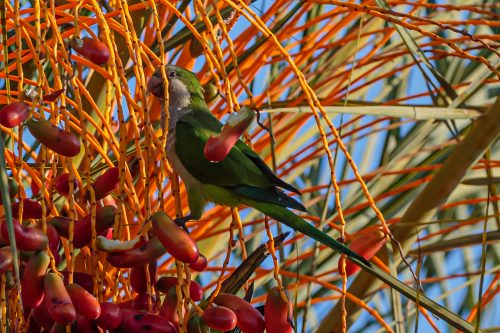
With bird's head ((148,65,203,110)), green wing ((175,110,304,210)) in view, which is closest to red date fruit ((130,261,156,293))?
green wing ((175,110,304,210))

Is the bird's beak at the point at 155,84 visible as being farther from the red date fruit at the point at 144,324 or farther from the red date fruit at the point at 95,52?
the red date fruit at the point at 144,324

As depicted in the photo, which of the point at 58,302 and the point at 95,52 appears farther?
the point at 95,52

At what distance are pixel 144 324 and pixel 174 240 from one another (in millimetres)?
95

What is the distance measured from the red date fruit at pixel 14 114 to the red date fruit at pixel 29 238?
4.5 inches

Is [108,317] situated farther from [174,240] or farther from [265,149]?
[265,149]

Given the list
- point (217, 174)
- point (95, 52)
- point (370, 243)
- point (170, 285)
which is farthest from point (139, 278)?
point (217, 174)

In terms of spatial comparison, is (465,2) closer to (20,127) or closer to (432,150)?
(432,150)

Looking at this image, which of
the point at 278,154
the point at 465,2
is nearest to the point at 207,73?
the point at 278,154

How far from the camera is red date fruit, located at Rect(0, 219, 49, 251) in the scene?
1135 millimetres

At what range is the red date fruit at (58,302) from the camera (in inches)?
43.0

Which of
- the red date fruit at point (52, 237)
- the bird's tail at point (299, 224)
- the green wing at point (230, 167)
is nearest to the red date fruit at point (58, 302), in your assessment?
the red date fruit at point (52, 237)

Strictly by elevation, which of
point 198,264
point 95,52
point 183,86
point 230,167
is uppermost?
point 183,86

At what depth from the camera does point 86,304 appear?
3.67ft

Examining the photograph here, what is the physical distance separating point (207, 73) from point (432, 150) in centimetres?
49
